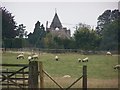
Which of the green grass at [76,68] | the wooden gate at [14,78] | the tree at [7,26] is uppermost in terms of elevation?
the tree at [7,26]

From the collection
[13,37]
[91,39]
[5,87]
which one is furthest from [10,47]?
[5,87]

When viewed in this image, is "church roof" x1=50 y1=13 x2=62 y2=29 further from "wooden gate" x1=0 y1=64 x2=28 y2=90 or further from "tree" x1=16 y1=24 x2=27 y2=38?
"wooden gate" x1=0 y1=64 x2=28 y2=90

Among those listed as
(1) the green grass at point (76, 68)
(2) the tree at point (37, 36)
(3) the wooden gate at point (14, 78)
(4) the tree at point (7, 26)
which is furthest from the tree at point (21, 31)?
(3) the wooden gate at point (14, 78)

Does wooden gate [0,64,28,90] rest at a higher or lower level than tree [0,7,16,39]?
lower

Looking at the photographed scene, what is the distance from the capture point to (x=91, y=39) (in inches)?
3036

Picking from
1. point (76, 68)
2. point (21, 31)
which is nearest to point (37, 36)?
point (21, 31)

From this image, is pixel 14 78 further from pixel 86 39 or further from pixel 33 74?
pixel 86 39

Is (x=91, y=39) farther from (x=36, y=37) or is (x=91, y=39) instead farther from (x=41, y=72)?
(x=41, y=72)

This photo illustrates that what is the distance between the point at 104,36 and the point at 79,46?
7.61 metres

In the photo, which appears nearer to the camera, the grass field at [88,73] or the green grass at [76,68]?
the grass field at [88,73]

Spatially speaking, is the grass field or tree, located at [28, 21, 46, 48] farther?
tree, located at [28, 21, 46, 48]

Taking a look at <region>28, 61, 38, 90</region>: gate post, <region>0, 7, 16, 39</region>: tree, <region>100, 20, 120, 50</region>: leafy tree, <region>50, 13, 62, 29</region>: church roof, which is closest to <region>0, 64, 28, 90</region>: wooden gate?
<region>28, 61, 38, 90</region>: gate post

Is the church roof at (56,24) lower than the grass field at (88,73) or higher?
higher

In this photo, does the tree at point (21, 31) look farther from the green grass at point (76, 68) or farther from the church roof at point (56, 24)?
the green grass at point (76, 68)
